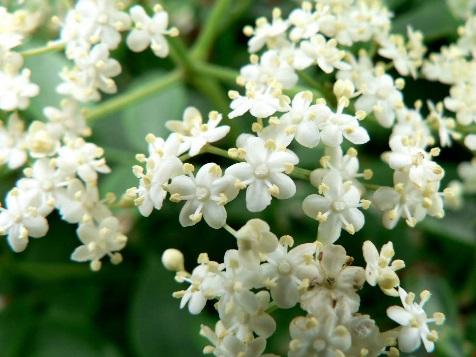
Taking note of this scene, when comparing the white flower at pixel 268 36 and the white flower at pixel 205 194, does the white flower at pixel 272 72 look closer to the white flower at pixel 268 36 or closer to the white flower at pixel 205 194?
the white flower at pixel 268 36

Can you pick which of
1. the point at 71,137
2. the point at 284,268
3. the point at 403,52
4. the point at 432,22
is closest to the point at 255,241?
the point at 284,268

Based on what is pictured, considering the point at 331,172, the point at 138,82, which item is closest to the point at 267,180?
the point at 331,172

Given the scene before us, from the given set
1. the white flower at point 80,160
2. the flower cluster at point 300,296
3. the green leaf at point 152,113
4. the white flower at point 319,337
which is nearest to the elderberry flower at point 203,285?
the flower cluster at point 300,296

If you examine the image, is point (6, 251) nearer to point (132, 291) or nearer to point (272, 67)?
point (132, 291)

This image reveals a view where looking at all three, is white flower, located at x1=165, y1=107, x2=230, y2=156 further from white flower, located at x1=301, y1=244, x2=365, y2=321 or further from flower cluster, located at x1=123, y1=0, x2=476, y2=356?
white flower, located at x1=301, y1=244, x2=365, y2=321

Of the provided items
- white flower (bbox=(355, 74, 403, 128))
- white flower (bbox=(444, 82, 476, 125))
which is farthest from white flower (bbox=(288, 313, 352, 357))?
white flower (bbox=(444, 82, 476, 125))
